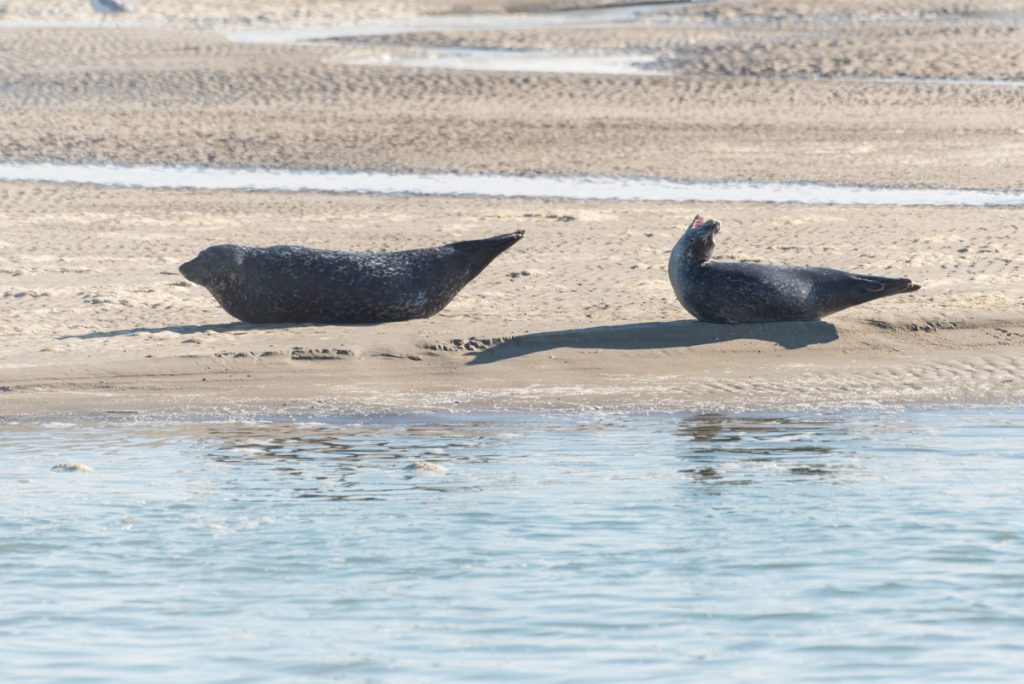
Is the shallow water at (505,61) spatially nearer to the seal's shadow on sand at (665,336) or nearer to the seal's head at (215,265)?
the seal's head at (215,265)

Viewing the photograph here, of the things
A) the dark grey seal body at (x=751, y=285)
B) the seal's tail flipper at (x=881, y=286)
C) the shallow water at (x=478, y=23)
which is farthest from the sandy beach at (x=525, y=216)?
the shallow water at (x=478, y=23)

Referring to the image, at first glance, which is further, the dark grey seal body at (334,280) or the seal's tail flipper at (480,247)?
the seal's tail flipper at (480,247)

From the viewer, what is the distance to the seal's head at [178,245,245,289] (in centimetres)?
1047

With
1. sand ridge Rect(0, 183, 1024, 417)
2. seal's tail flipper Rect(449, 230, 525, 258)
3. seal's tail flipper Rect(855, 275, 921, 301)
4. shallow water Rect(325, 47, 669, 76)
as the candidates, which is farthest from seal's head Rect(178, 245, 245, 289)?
shallow water Rect(325, 47, 669, 76)

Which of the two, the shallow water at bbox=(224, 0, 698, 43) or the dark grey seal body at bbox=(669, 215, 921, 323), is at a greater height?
the shallow water at bbox=(224, 0, 698, 43)

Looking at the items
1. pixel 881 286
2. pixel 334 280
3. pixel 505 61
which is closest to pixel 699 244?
pixel 881 286

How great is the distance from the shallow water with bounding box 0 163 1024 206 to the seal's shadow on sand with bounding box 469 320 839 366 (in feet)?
19.3

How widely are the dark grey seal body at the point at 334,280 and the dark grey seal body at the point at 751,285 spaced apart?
1.09 m

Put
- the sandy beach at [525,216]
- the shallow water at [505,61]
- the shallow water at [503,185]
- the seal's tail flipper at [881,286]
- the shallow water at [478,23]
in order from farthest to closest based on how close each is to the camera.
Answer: the shallow water at [478,23]
the shallow water at [505,61]
the shallow water at [503,185]
the seal's tail flipper at [881,286]
the sandy beach at [525,216]

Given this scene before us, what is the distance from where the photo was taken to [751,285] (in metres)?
10.1

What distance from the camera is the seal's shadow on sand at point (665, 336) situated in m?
10.2

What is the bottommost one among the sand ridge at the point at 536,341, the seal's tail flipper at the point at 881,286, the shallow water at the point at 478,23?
the sand ridge at the point at 536,341

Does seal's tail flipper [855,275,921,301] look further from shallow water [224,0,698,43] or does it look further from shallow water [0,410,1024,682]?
shallow water [224,0,698,43]

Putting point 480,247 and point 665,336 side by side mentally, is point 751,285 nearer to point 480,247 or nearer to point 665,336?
point 665,336
